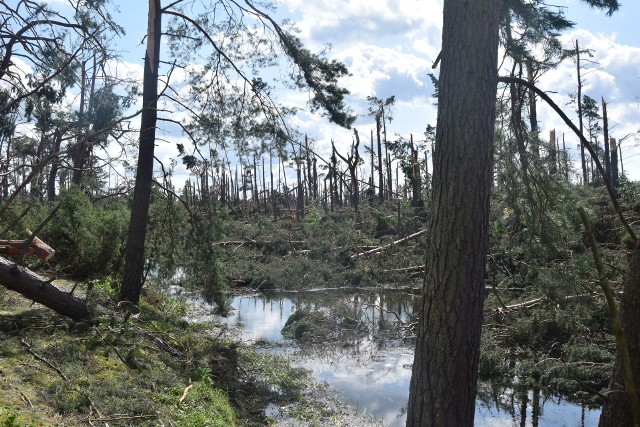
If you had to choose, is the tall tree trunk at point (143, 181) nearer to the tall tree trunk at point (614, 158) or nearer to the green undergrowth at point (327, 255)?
the green undergrowth at point (327, 255)

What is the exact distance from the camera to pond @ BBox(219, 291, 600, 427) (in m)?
9.09

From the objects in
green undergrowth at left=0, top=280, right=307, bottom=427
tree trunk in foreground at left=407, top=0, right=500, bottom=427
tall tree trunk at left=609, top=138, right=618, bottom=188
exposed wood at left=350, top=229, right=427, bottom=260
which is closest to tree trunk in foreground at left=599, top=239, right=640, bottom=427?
tree trunk in foreground at left=407, top=0, right=500, bottom=427

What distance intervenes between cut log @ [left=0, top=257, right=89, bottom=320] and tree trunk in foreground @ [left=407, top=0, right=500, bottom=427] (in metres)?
5.10

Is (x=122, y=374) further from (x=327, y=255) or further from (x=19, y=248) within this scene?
(x=327, y=255)

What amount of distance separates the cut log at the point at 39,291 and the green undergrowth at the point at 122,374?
0.15 meters

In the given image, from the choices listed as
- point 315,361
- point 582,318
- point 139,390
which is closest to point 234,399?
point 139,390

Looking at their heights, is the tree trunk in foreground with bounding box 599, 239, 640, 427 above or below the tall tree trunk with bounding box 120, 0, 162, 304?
below

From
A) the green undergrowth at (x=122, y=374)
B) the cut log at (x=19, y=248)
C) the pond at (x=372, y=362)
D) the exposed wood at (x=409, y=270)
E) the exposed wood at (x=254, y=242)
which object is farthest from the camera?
the exposed wood at (x=254, y=242)

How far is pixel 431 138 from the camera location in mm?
40406

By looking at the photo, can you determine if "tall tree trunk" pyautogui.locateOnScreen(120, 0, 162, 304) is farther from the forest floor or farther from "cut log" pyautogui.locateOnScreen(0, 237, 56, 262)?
"cut log" pyautogui.locateOnScreen(0, 237, 56, 262)

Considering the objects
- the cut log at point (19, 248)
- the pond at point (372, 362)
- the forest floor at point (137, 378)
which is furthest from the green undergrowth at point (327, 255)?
the cut log at point (19, 248)

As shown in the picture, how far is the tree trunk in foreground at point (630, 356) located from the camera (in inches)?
162

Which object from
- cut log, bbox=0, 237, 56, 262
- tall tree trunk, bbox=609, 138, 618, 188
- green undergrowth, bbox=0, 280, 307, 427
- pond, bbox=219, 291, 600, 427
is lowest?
pond, bbox=219, 291, 600, 427

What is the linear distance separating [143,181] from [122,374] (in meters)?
4.94
